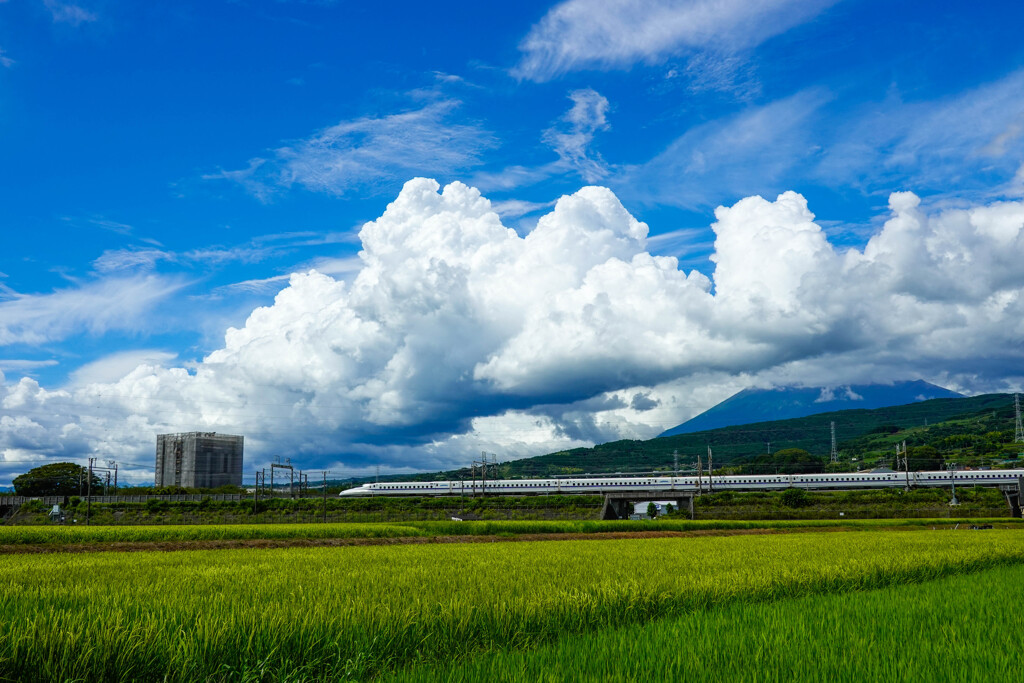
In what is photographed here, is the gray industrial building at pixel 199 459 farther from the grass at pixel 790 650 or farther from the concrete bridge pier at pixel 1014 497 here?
the grass at pixel 790 650

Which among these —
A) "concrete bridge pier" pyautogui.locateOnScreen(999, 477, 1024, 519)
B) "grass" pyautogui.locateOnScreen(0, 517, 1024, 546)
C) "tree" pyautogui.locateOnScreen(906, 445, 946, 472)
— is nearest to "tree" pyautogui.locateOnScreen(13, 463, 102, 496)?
"grass" pyautogui.locateOnScreen(0, 517, 1024, 546)

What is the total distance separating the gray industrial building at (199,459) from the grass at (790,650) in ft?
548

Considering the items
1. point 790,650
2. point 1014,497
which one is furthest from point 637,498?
point 790,650

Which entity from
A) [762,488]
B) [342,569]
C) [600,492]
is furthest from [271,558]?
[762,488]

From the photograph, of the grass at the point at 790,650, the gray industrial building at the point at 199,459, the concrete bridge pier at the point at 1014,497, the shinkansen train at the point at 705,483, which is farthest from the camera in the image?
the gray industrial building at the point at 199,459

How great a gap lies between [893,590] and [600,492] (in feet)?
273

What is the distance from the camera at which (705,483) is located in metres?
96.6

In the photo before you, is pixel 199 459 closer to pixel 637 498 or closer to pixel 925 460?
pixel 637 498

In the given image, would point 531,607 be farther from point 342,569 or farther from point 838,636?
point 342,569

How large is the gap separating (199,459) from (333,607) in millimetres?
168346

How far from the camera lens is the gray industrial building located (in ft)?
516

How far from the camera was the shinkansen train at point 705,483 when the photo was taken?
279ft

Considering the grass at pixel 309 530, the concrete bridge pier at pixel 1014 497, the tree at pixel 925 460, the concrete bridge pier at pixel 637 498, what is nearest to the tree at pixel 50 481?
the concrete bridge pier at pixel 637 498

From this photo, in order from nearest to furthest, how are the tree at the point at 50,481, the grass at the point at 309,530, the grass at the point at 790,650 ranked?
1. the grass at the point at 790,650
2. the grass at the point at 309,530
3. the tree at the point at 50,481
